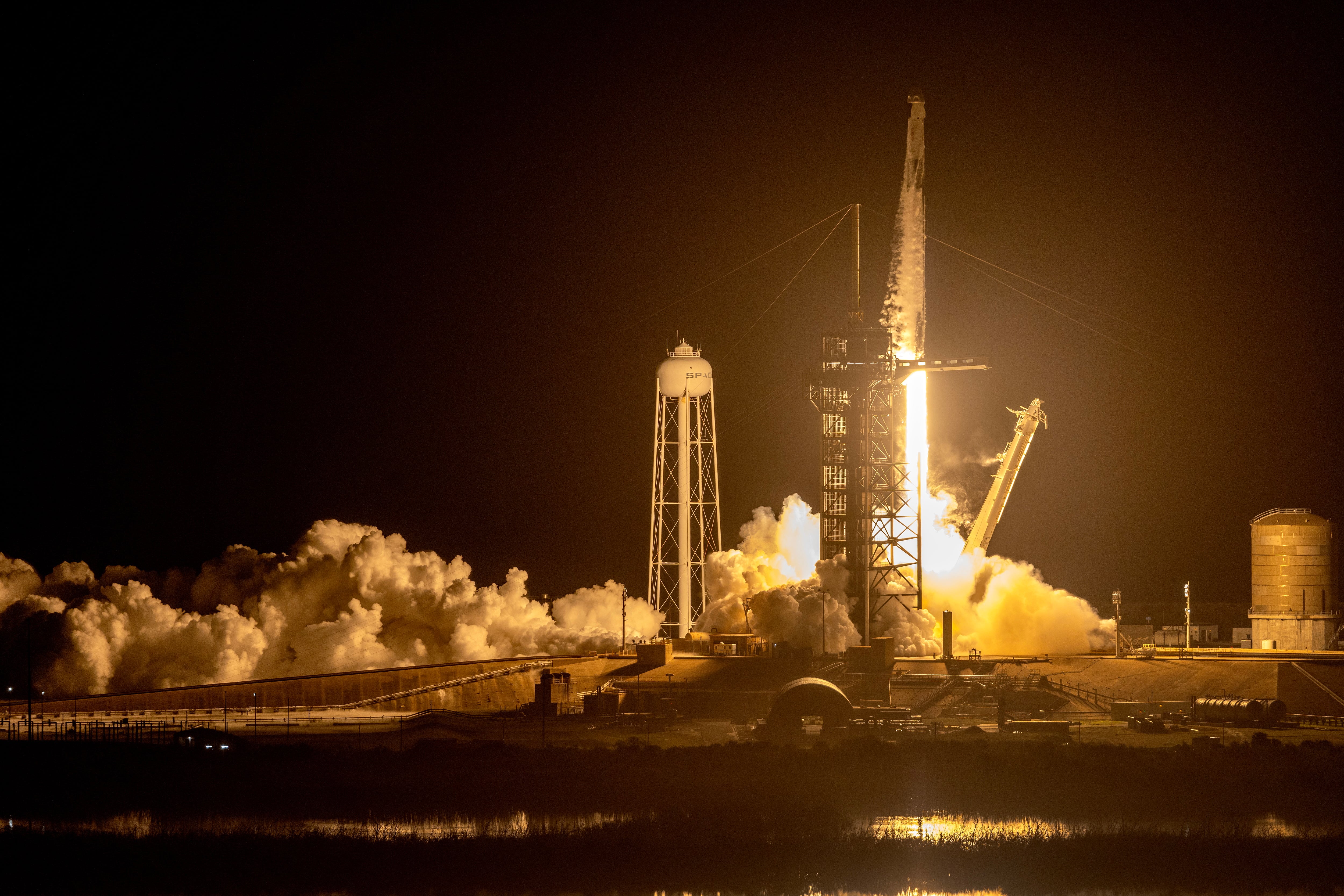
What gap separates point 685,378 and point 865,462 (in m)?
11.4

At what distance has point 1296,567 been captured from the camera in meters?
78.9

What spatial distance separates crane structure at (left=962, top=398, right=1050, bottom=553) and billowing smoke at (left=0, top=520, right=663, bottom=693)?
15.2 m

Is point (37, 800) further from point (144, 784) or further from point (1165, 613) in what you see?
point (1165, 613)

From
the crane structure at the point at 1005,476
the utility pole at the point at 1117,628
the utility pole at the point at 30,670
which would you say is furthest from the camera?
the crane structure at the point at 1005,476

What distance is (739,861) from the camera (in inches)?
1773

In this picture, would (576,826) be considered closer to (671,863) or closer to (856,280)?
(671,863)

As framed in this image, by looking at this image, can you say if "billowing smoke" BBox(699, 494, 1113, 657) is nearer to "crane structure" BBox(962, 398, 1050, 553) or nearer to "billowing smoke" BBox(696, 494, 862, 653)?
"billowing smoke" BBox(696, 494, 862, 653)

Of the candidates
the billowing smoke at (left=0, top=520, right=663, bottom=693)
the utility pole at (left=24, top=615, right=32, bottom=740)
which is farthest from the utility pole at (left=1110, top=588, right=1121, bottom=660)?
the utility pole at (left=24, top=615, right=32, bottom=740)

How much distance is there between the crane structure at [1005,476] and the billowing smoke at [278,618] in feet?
49.9

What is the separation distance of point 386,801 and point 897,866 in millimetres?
15048

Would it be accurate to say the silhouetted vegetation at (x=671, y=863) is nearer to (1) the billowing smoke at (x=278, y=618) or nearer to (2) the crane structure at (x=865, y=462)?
(2) the crane structure at (x=865, y=462)

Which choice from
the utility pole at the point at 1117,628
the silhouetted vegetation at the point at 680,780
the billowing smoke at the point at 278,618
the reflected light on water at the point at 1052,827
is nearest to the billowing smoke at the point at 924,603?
the utility pole at the point at 1117,628

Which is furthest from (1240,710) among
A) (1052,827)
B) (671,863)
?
(671,863)

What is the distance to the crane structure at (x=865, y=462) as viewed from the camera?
227ft
